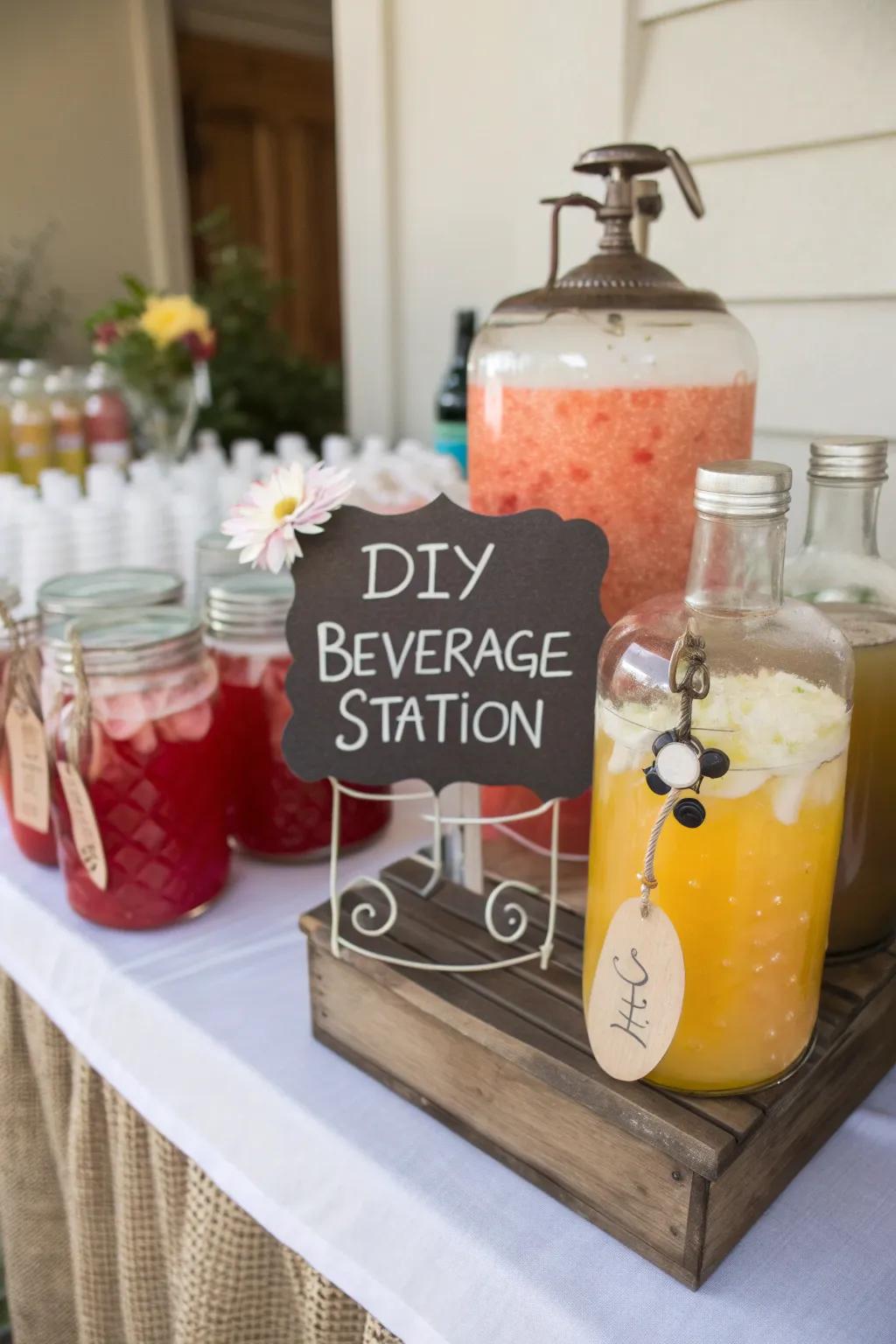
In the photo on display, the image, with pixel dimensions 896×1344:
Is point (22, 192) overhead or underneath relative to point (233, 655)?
overhead

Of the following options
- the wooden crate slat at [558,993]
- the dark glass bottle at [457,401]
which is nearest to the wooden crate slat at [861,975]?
the wooden crate slat at [558,993]

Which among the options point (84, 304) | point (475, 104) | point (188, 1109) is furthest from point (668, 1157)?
point (84, 304)

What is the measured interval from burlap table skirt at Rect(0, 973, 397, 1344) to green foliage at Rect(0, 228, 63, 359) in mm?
2852

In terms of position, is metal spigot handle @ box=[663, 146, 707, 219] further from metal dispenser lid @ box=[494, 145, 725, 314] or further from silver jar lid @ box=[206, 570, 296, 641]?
silver jar lid @ box=[206, 570, 296, 641]

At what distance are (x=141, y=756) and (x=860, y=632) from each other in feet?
1.66

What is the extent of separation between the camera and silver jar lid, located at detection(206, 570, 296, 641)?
2.63ft

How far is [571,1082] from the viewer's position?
1.71ft

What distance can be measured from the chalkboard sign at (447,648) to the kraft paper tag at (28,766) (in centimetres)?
31

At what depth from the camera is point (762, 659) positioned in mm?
469

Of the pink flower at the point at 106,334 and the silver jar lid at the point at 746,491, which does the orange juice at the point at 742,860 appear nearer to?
the silver jar lid at the point at 746,491

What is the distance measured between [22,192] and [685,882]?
3.70 metres

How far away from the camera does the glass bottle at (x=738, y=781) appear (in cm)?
46

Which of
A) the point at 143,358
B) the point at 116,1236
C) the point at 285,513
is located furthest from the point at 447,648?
the point at 143,358

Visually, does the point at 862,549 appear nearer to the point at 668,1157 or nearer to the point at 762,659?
the point at 762,659
